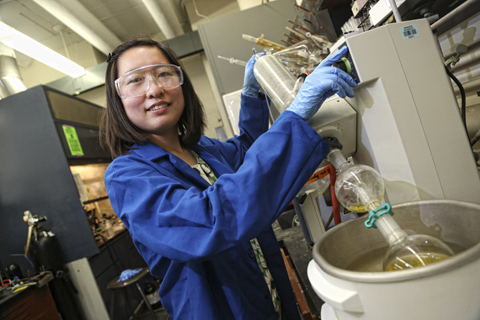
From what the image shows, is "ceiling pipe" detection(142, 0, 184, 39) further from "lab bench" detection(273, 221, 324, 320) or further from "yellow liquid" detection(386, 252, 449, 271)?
"yellow liquid" detection(386, 252, 449, 271)

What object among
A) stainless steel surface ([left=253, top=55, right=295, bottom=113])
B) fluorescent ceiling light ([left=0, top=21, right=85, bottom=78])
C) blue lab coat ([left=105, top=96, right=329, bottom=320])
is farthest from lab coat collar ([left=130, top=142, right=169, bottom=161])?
fluorescent ceiling light ([left=0, top=21, right=85, bottom=78])

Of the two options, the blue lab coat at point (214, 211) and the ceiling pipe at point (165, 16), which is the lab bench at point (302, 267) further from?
the ceiling pipe at point (165, 16)

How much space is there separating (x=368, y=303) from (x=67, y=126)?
11.9 feet

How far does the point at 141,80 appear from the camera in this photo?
93 centimetres

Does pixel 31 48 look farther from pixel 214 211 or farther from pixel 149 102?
pixel 214 211

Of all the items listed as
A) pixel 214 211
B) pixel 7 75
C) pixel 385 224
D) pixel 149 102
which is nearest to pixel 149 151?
pixel 149 102

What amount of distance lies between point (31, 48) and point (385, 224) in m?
4.48

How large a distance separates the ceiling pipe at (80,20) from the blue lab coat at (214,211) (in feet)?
12.5

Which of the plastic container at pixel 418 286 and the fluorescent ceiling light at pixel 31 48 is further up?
the fluorescent ceiling light at pixel 31 48

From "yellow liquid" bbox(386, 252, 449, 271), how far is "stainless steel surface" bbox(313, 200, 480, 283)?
10 centimetres

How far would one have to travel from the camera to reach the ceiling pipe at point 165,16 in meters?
4.11

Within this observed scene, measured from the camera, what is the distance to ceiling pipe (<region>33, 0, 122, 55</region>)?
3500 mm

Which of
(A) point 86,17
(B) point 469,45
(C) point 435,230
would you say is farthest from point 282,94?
(A) point 86,17

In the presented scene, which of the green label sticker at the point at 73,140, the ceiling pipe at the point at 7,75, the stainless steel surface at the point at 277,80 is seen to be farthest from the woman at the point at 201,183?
the ceiling pipe at the point at 7,75
